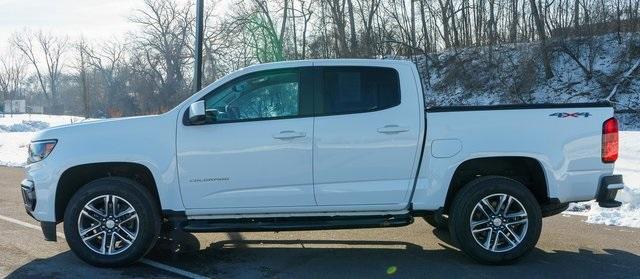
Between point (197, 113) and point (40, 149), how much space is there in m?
1.58

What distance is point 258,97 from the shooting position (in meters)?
5.61

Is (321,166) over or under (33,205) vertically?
over

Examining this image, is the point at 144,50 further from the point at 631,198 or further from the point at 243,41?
the point at 631,198

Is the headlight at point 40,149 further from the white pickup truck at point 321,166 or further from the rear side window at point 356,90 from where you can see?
the rear side window at point 356,90

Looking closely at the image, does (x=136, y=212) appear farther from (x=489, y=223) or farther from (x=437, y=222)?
(x=489, y=223)

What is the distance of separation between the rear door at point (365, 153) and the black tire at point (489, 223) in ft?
1.77

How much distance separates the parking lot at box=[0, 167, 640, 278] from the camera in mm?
5363

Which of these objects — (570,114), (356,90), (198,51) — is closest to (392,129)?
(356,90)

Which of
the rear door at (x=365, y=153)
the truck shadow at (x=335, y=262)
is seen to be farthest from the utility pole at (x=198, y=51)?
the rear door at (x=365, y=153)

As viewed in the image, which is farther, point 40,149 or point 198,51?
point 198,51

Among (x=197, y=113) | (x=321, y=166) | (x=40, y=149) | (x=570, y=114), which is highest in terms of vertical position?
(x=197, y=113)

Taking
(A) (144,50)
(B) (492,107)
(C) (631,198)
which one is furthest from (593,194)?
(A) (144,50)

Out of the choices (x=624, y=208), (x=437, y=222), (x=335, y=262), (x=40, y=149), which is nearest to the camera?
(x=40, y=149)

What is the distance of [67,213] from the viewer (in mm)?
5477
